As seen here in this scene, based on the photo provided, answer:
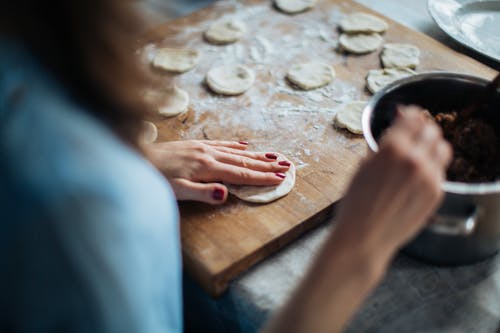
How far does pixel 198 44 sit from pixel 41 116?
3.66 feet

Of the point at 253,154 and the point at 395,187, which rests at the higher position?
the point at 395,187

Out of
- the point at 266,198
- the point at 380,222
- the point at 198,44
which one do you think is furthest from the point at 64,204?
the point at 198,44

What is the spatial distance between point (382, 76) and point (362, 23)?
285 millimetres

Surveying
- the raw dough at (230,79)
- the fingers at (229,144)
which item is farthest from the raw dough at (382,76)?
the fingers at (229,144)

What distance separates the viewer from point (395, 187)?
64 cm

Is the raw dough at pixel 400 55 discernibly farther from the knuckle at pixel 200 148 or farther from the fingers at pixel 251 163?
the knuckle at pixel 200 148

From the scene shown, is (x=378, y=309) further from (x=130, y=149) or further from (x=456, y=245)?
(x=130, y=149)

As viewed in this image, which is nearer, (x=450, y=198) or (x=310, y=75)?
(x=450, y=198)

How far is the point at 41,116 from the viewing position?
572mm

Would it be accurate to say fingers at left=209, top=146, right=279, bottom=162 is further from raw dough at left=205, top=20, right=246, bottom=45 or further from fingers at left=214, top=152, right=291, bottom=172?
raw dough at left=205, top=20, right=246, bottom=45

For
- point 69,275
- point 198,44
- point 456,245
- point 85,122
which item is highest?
point 85,122

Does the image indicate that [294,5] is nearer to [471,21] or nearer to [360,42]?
[360,42]

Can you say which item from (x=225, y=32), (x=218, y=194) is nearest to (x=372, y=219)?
(x=218, y=194)

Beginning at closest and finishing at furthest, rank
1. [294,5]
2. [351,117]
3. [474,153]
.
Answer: [474,153], [351,117], [294,5]
